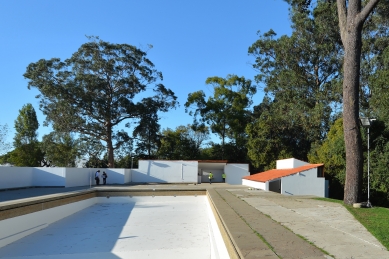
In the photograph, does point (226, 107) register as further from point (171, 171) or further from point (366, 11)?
point (366, 11)

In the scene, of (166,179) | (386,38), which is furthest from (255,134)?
(386,38)

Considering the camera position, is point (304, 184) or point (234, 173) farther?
point (234, 173)

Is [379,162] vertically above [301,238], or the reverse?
[379,162]

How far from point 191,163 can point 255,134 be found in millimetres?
8945

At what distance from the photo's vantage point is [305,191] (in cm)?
1892

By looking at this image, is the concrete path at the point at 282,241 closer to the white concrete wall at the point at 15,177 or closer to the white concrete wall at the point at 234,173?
the white concrete wall at the point at 15,177

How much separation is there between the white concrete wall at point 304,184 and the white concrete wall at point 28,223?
39.3 ft

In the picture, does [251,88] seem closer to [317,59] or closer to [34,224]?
[317,59]

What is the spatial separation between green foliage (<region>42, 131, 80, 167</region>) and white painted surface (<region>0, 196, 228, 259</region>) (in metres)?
26.9

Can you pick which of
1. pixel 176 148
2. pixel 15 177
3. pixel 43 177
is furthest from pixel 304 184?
pixel 176 148

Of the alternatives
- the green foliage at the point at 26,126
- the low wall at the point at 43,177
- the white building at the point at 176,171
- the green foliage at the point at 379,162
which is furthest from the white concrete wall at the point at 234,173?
the green foliage at the point at 26,126

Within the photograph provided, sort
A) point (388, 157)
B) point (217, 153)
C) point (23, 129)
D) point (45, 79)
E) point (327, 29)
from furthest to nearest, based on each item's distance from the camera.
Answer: point (23, 129), point (217, 153), point (45, 79), point (327, 29), point (388, 157)

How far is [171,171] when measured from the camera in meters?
30.8

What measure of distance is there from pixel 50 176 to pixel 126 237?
1921 centimetres
